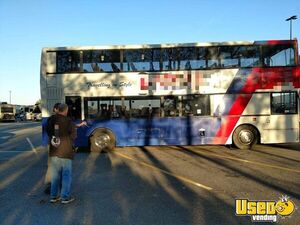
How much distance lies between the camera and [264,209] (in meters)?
6.27

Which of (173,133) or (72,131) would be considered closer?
(72,131)

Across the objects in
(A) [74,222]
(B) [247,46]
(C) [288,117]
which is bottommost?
(A) [74,222]

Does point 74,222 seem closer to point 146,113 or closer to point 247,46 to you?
point 146,113

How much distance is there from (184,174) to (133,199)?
9.23 feet

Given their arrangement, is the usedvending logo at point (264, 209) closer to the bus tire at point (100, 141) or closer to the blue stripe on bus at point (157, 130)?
the blue stripe on bus at point (157, 130)

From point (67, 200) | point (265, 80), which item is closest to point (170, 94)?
point (265, 80)

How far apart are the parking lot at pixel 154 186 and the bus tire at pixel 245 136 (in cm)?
69

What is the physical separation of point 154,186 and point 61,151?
2.41 m

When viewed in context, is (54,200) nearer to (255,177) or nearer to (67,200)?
(67,200)

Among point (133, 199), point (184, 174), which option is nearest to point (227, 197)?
point (133, 199)

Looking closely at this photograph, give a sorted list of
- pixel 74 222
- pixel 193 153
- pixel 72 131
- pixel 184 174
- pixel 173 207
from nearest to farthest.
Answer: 1. pixel 74 222
2. pixel 173 207
3. pixel 72 131
4. pixel 184 174
5. pixel 193 153

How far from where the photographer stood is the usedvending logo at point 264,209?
5970 millimetres

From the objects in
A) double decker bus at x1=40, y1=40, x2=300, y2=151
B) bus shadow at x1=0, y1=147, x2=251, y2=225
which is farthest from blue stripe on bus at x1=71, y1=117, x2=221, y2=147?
bus shadow at x1=0, y1=147, x2=251, y2=225

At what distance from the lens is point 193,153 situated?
558 inches
